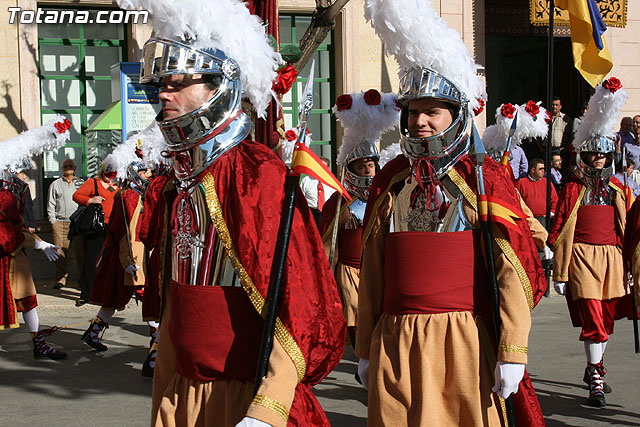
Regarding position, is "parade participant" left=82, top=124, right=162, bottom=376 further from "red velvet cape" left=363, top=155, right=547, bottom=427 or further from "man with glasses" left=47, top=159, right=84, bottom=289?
"red velvet cape" left=363, top=155, right=547, bottom=427

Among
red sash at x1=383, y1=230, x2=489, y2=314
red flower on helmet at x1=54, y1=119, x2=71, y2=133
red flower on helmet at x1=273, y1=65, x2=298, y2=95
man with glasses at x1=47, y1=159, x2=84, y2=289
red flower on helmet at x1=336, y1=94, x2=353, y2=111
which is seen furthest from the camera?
man with glasses at x1=47, y1=159, x2=84, y2=289

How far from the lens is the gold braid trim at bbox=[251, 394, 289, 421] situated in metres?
2.48

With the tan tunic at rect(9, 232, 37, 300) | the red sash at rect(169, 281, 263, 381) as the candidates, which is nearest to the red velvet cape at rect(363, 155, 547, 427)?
the red sash at rect(169, 281, 263, 381)

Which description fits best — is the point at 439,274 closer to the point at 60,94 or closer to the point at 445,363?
the point at 445,363

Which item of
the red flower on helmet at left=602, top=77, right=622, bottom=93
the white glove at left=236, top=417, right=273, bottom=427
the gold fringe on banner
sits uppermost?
the gold fringe on banner

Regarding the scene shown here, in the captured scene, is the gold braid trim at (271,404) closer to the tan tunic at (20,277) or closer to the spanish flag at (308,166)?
the spanish flag at (308,166)

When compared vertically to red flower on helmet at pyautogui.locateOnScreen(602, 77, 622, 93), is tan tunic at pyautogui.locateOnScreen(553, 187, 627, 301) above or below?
below

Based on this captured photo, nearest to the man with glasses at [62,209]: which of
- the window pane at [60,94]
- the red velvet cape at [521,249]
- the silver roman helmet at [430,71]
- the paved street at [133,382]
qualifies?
the window pane at [60,94]

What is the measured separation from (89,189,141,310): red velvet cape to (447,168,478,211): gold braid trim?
527 cm

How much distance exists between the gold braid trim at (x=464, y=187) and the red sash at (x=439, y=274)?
131 mm

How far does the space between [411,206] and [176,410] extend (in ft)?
5.15

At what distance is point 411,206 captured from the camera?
3.96 m

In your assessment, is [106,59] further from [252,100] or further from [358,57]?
[252,100]

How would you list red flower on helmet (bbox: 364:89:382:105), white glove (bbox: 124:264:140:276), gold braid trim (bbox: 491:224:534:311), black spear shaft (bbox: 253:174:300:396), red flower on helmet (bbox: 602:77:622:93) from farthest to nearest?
white glove (bbox: 124:264:140:276), red flower on helmet (bbox: 602:77:622:93), red flower on helmet (bbox: 364:89:382:105), gold braid trim (bbox: 491:224:534:311), black spear shaft (bbox: 253:174:300:396)
